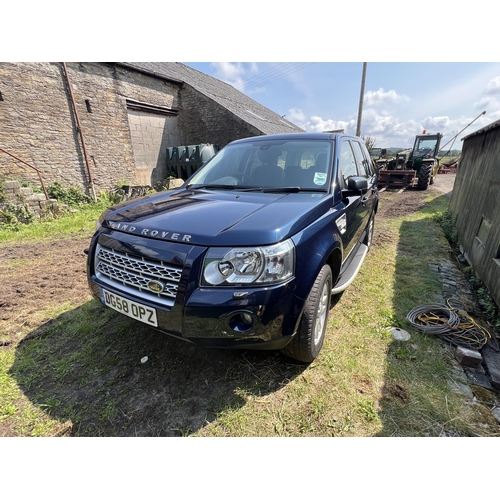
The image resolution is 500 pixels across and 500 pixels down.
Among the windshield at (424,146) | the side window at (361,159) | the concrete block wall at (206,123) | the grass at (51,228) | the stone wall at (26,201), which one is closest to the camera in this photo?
the side window at (361,159)

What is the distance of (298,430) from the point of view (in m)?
1.75

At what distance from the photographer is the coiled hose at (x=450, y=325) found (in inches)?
103

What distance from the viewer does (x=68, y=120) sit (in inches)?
360

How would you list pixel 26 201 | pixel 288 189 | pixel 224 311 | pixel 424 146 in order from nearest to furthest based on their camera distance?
pixel 224 311
pixel 288 189
pixel 26 201
pixel 424 146

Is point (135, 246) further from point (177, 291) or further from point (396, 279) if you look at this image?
point (396, 279)

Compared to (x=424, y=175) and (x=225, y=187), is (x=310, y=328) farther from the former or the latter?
(x=424, y=175)

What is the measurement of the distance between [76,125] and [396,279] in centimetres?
1091

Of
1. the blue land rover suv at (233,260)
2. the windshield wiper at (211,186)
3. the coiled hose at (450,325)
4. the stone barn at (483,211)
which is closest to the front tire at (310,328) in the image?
the blue land rover suv at (233,260)

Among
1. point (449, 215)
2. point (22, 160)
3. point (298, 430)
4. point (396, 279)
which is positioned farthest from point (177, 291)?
point (22, 160)

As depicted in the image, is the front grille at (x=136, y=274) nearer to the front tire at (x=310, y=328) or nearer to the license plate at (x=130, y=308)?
the license plate at (x=130, y=308)

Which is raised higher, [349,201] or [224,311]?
[349,201]

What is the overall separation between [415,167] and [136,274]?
15.8m

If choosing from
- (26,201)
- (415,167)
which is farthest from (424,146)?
(26,201)

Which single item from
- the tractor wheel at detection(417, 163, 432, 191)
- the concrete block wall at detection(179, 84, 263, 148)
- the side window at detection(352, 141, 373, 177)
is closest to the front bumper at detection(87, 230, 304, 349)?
the side window at detection(352, 141, 373, 177)
